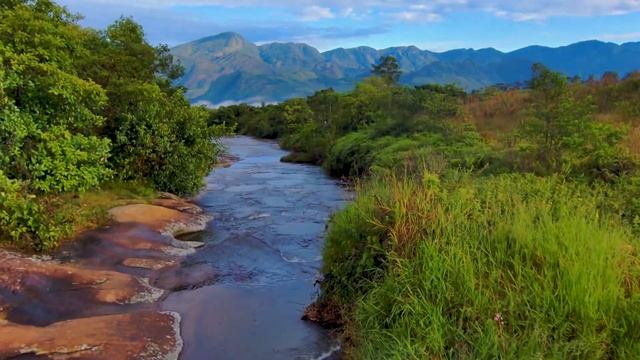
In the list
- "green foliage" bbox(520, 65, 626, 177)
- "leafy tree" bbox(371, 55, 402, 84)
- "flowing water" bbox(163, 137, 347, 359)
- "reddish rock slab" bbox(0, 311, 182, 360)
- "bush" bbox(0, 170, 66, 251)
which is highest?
"leafy tree" bbox(371, 55, 402, 84)

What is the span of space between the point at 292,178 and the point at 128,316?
65.9 feet

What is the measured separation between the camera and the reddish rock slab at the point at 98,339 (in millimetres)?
7359

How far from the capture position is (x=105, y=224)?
46.3 feet

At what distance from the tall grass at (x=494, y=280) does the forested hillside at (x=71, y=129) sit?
843 centimetres

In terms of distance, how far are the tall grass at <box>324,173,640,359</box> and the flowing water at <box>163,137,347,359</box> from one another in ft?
5.83

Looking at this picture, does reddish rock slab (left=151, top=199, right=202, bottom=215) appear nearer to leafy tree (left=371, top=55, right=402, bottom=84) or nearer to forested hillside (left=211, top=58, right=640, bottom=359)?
forested hillside (left=211, top=58, right=640, bottom=359)

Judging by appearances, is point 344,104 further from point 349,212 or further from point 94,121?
point 349,212

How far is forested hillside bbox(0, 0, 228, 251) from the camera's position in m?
11.7

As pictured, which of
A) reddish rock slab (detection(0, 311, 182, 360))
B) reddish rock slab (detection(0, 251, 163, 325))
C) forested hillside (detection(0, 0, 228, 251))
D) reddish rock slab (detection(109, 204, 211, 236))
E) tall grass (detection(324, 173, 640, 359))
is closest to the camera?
tall grass (detection(324, 173, 640, 359))

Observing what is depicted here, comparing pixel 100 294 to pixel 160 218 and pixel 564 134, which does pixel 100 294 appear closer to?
pixel 160 218

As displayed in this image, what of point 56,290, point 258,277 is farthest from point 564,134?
point 56,290

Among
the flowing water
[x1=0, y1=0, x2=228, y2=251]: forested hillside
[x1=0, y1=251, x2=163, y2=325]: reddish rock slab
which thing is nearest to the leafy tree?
the flowing water

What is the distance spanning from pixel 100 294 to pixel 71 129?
22.5ft

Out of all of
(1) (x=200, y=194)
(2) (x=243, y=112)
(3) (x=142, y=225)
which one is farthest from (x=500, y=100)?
(2) (x=243, y=112)
